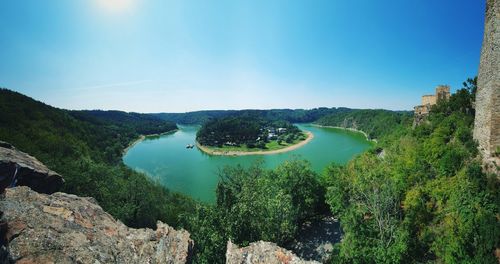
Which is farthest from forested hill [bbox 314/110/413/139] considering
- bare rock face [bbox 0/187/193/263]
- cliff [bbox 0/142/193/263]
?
cliff [bbox 0/142/193/263]

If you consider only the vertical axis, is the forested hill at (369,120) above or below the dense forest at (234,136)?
above

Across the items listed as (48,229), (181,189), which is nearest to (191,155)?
(181,189)

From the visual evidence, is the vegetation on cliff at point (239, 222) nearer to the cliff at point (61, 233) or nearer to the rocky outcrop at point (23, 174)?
the cliff at point (61, 233)

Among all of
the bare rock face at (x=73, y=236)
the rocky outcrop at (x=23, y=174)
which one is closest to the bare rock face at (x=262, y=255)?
the bare rock face at (x=73, y=236)

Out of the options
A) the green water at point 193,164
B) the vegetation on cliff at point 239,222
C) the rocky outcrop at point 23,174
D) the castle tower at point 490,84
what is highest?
the castle tower at point 490,84

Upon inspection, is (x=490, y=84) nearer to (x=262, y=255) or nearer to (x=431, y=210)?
(x=431, y=210)

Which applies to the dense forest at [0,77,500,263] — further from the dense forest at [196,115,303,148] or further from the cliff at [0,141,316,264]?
the dense forest at [196,115,303,148]

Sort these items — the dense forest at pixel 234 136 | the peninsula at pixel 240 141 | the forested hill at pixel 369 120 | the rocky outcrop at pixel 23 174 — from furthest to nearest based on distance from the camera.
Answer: the dense forest at pixel 234 136
the forested hill at pixel 369 120
the peninsula at pixel 240 141
the rocky outcrop at pixel 23 174
